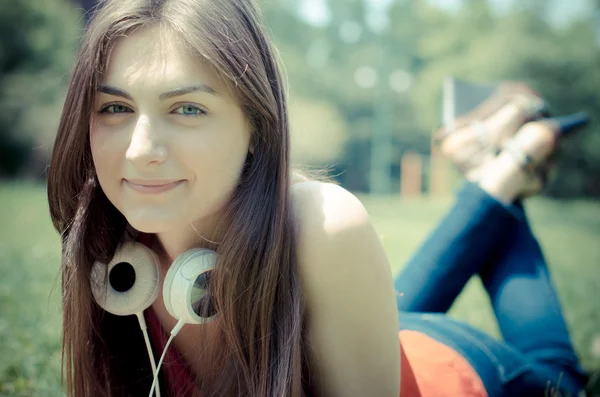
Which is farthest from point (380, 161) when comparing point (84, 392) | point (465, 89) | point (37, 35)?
point (84, 392)

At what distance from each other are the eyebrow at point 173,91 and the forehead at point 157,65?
0.04 feet

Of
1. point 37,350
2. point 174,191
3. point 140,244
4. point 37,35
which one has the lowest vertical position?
point 37,350

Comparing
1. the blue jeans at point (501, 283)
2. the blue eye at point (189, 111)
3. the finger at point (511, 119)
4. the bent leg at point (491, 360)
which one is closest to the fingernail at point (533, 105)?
the finger at point (511, 119)

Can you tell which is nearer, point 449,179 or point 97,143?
point 97,143

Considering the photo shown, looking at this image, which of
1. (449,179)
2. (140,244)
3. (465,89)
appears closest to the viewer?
(140,244)

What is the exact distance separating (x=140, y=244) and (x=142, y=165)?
0.36 meters

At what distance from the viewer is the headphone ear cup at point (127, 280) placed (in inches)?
56.9

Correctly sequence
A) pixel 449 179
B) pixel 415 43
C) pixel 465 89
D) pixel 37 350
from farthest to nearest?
pixel 415 43 < pixel 449 179 < pixel 465 89 < pixel 37 350

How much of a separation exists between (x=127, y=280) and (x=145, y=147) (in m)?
0.48

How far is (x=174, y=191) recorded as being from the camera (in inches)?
51.0

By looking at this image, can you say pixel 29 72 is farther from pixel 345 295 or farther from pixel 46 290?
pixel 345 295

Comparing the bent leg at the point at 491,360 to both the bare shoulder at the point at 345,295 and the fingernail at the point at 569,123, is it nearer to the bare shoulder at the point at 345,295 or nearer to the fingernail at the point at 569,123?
the bare shoulder at the point at 345,295

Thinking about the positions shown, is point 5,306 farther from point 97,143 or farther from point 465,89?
point 465,89

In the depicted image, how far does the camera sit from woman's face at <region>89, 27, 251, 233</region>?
1.25 meters
